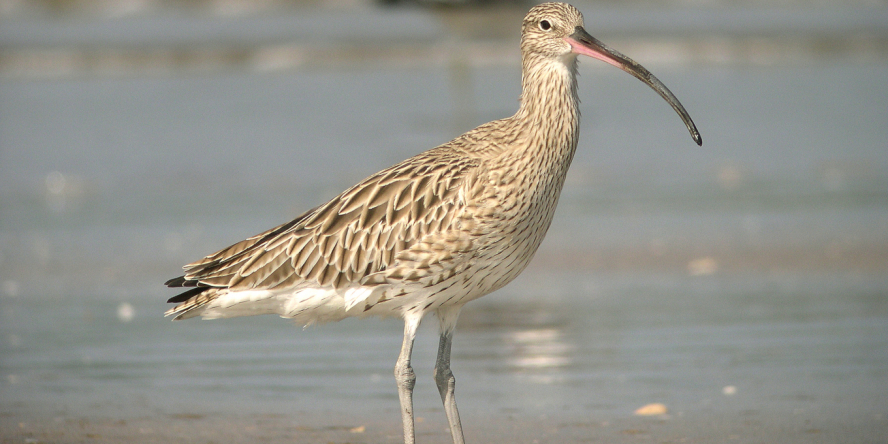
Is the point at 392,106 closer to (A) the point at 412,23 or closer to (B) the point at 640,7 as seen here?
(A) the point at 412,23

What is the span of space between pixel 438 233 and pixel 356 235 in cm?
46

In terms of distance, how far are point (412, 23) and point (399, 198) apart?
25655mm

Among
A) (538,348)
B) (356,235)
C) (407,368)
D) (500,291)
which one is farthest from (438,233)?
(500,291)

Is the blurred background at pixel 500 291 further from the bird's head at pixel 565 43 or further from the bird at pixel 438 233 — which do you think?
the bird's head at pixel 565 43

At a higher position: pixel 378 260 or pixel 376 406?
Result: pixel 378 260

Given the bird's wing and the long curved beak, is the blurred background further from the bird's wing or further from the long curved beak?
the long curved beak

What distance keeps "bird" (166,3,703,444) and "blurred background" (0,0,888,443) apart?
0.62 metres

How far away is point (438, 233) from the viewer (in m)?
5.40

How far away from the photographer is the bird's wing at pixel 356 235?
18.1 ft

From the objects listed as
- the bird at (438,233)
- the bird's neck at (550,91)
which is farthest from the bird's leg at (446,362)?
the bird's neck at (550,91)

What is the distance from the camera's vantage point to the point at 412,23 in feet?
101

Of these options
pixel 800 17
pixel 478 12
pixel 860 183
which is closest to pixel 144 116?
pixel 478 12

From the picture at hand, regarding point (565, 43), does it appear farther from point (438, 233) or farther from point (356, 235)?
point (356, 235)

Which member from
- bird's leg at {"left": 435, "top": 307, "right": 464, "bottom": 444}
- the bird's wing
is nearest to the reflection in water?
bird's leg at {"left": 435, "top": 307, "right": 464, "bottom": 444}
